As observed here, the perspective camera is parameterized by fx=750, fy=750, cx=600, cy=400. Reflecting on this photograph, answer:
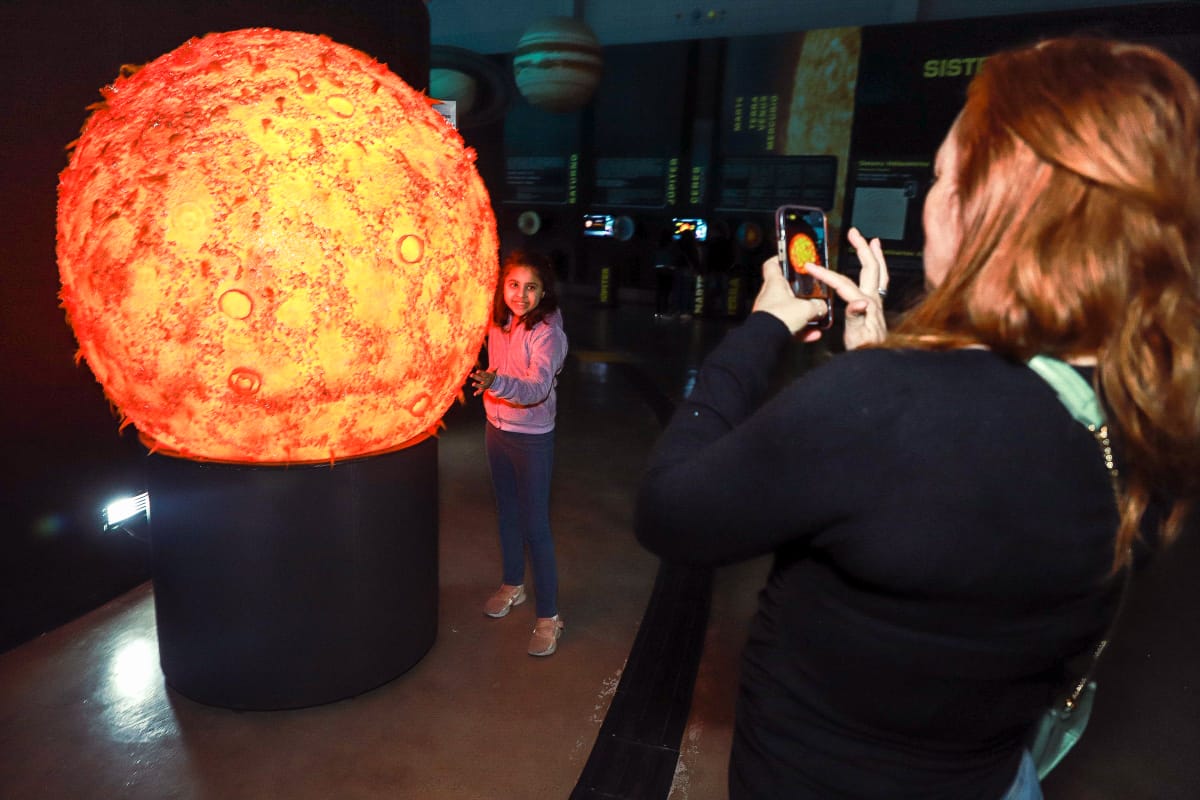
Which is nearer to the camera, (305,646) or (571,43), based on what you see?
(305,646)

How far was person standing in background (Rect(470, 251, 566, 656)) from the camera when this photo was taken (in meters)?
3.39

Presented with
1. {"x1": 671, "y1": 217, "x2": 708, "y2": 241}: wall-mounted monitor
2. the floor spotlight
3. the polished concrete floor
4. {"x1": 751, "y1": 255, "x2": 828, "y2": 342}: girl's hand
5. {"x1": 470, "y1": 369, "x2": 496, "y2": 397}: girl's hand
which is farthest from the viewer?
{"x1": 671, "y1": 217, "x2": 708, "y2": 241}: wall-mounted monitor

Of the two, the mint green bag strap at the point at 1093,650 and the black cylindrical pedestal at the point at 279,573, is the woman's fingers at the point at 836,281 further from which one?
the black cylindrical pedestal at the point at 279,573

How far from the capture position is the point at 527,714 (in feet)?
9.80

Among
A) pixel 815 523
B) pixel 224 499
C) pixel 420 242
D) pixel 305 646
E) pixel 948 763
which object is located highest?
pixel 420 242

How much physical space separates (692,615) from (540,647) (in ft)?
2.83

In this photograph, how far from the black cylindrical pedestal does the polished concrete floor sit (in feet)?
0.45

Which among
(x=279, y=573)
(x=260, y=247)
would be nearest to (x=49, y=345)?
(x=279, y=573)

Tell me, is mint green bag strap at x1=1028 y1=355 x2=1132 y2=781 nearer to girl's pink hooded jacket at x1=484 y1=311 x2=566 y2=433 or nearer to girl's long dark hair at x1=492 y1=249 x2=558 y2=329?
girl's pink hooded jacket at x1=484 y1=311 x2=566 y2=433

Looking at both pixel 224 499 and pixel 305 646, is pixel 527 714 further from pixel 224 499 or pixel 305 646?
pixel 224 499

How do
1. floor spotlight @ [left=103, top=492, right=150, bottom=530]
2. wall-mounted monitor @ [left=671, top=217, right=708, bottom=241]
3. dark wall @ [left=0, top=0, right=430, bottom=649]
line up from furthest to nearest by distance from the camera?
wall-mounted monitor @ [left=671, top=217, right=708, bottom=241], floor spotlight @ [left=103, top=492, right=150, bottom=530], dark wall @ [left=0, top=0, right=430, bottom=649]

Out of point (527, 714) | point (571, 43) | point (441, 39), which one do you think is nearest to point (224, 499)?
point (527, 714)

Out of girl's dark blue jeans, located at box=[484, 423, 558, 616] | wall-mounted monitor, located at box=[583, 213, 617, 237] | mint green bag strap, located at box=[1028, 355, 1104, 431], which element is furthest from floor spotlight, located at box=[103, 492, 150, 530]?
wall-mounted monitor, located at box=[583, 213, 617, 237]

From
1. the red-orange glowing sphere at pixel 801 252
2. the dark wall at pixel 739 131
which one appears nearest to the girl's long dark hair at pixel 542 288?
the red-orange glowing sphere at pixel 801 252
